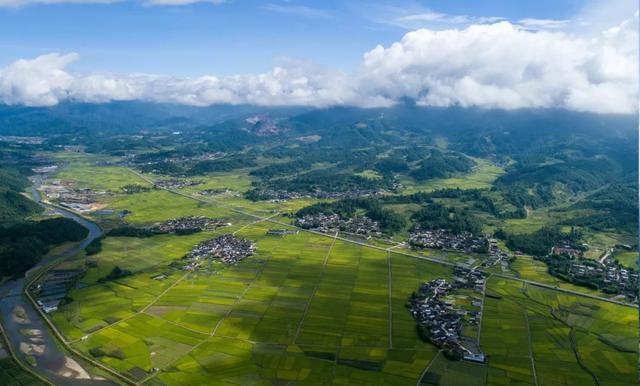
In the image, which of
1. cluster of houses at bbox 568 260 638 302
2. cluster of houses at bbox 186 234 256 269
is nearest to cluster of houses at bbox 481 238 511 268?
cluster of houses at bbox 568 260 638 302

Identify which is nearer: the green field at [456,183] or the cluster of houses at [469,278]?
the cluster of houses at [469,278]

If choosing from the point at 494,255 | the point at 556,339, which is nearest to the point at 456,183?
the point at 494,255

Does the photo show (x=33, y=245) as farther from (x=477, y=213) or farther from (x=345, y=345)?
(x=477, y=213)

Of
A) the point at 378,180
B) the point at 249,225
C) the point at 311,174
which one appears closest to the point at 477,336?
the point at 249,225

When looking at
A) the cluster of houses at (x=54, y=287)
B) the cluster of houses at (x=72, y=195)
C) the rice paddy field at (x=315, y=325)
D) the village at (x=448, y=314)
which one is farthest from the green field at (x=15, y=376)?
the cluster of houses at (x=72, y=195)

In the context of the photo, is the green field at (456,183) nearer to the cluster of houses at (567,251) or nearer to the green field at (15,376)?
the cluster of houses at (567,251)

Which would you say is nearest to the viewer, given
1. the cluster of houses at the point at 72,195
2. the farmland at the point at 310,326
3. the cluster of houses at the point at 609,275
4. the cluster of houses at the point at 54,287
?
the farmland at the point at 310,326

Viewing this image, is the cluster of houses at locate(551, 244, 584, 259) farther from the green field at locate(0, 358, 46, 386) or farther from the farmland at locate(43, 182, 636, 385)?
the green field at locate(0, 358, 46, 386)
